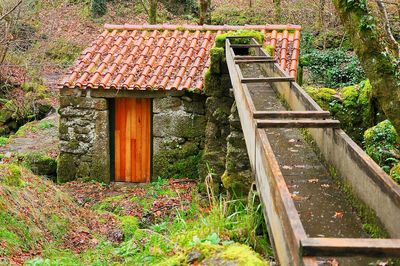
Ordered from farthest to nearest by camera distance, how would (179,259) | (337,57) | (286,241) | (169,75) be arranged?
1. (337,57)
2. (169,75)
3. (179,259)
4. (286,241)

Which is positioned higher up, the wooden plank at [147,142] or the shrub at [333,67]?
the shrub at [333,67]

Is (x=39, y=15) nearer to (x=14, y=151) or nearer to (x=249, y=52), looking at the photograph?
(x=14, y=151)

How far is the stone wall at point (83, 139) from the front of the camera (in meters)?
9.79

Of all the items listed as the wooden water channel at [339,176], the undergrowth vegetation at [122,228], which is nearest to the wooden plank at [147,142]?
the undergrowth vegetation at [122,228]

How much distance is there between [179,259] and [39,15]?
21.0 metres

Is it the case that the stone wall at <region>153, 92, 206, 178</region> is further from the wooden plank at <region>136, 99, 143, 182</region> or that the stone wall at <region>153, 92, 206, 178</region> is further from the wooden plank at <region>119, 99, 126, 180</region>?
the wooden plank at <region>119, 99, 126, 180</region>

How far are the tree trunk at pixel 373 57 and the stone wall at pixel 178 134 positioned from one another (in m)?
5.56

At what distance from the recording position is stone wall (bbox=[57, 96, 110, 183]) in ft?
32.1

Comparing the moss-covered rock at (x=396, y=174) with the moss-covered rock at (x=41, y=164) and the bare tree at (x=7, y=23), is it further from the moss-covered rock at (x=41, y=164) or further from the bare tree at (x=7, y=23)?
the bare tree at (x=7, y=23)

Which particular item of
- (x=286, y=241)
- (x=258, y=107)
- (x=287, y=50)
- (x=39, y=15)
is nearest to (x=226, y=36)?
(x=287, y=50)

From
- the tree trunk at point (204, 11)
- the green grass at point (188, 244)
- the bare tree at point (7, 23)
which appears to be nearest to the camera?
A: the green grass at point (188, 244)

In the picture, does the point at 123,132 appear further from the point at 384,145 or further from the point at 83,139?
the point at 384,145

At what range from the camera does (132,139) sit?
1012 cm

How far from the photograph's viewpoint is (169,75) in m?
9.74
